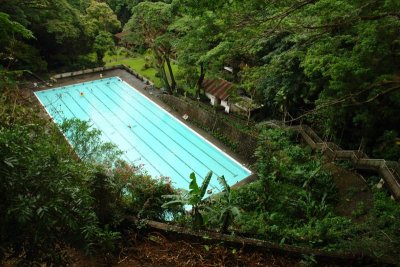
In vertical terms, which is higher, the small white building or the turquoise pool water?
the small white building

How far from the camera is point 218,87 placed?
57.0ft

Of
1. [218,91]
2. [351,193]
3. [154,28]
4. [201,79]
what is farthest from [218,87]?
[351,193]

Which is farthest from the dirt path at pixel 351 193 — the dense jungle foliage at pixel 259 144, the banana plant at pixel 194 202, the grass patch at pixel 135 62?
the grass patch at pixel 135 62

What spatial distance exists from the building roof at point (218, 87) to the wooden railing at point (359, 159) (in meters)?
4.65

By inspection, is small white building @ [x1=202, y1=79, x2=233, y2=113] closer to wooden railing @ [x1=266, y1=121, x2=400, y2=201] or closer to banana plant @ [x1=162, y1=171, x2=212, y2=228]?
wooden railing @ [x1=266, y1=121, x2=400, y2=201]

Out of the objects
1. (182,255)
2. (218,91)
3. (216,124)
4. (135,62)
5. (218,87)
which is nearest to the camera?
(182,255)

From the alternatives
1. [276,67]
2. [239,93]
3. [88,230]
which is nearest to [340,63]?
[276,67]

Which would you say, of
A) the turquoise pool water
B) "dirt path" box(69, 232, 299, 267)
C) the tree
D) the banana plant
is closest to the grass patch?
the turquoise pool water

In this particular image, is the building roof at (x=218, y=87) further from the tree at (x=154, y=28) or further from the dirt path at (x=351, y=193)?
the dirt path at (x=351, y=193)

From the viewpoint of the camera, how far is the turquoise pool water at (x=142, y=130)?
1284cm

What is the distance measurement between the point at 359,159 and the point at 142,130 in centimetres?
943

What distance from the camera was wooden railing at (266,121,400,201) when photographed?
872 centimetres

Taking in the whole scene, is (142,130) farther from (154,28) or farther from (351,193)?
(351,193)

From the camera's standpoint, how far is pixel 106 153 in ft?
26.6
